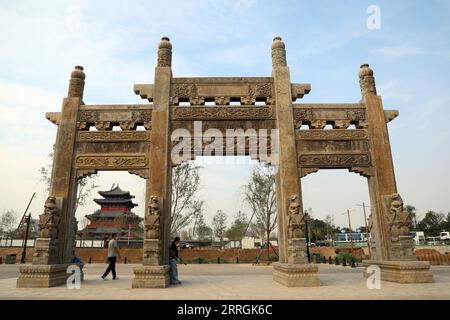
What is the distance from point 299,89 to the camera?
1032 cm

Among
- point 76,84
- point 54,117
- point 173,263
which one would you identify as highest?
point 76,84

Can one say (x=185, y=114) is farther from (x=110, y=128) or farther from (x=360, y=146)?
(x=360, y=146)

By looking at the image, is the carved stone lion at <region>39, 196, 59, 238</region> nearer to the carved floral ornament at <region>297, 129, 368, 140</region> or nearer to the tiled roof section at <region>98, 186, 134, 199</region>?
the carved floral ornament at <region>297, 129, 368, 140</region>

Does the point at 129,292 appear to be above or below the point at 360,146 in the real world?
below

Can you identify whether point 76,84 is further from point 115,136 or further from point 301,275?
point 301,275

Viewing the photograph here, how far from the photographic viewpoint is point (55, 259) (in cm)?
880

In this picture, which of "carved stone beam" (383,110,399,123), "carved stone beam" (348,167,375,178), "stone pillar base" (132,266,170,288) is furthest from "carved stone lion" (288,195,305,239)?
"carved stone beam" (383,110,399,123)

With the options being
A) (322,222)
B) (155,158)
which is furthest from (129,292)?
(322,222)

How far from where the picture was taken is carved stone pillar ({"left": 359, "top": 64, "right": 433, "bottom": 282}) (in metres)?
8.54

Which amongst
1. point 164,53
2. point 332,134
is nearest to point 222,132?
point 164,53

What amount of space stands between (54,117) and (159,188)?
4418 mm

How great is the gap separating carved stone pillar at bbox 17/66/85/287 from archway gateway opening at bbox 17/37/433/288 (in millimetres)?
30

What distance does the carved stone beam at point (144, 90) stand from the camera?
10.1m
